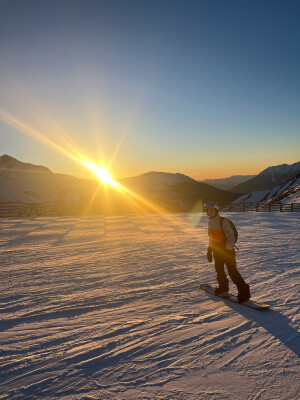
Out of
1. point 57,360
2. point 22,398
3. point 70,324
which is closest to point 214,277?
A: point 70,324

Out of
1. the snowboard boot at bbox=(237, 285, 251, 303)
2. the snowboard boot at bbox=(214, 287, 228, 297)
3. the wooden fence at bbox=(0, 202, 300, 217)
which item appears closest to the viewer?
the snowboard boot at bbox=(237, 285, 251, 303)

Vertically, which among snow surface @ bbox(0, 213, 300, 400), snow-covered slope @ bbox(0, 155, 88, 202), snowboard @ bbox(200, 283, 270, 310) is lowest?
snow surface @ bbox(0, 213, 300, 400)

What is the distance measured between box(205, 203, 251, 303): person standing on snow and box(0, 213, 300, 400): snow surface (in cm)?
29

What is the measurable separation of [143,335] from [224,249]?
2.13 meters

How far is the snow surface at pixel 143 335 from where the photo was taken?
246cm

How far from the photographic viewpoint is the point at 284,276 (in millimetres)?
5934

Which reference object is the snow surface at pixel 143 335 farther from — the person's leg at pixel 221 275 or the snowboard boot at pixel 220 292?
the person's leg at pixel 221 275

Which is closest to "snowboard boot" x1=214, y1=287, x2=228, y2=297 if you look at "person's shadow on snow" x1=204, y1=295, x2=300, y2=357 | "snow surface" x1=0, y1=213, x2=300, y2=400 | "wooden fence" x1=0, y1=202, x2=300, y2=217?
"snow surface" x1=0, y1=213, x2=300, y2=400

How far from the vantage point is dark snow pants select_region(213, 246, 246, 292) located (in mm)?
4507

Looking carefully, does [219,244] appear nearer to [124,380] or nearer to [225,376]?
[225,376]

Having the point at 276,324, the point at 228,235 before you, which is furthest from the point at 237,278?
the point at 276,324

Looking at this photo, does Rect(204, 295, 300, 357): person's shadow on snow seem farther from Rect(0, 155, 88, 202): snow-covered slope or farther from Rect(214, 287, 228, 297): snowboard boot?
Rect(0, 155, 88, 202): snow-covered slope

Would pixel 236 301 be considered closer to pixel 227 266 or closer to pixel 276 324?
pixel 227 266

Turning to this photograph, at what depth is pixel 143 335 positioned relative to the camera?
3.35m
